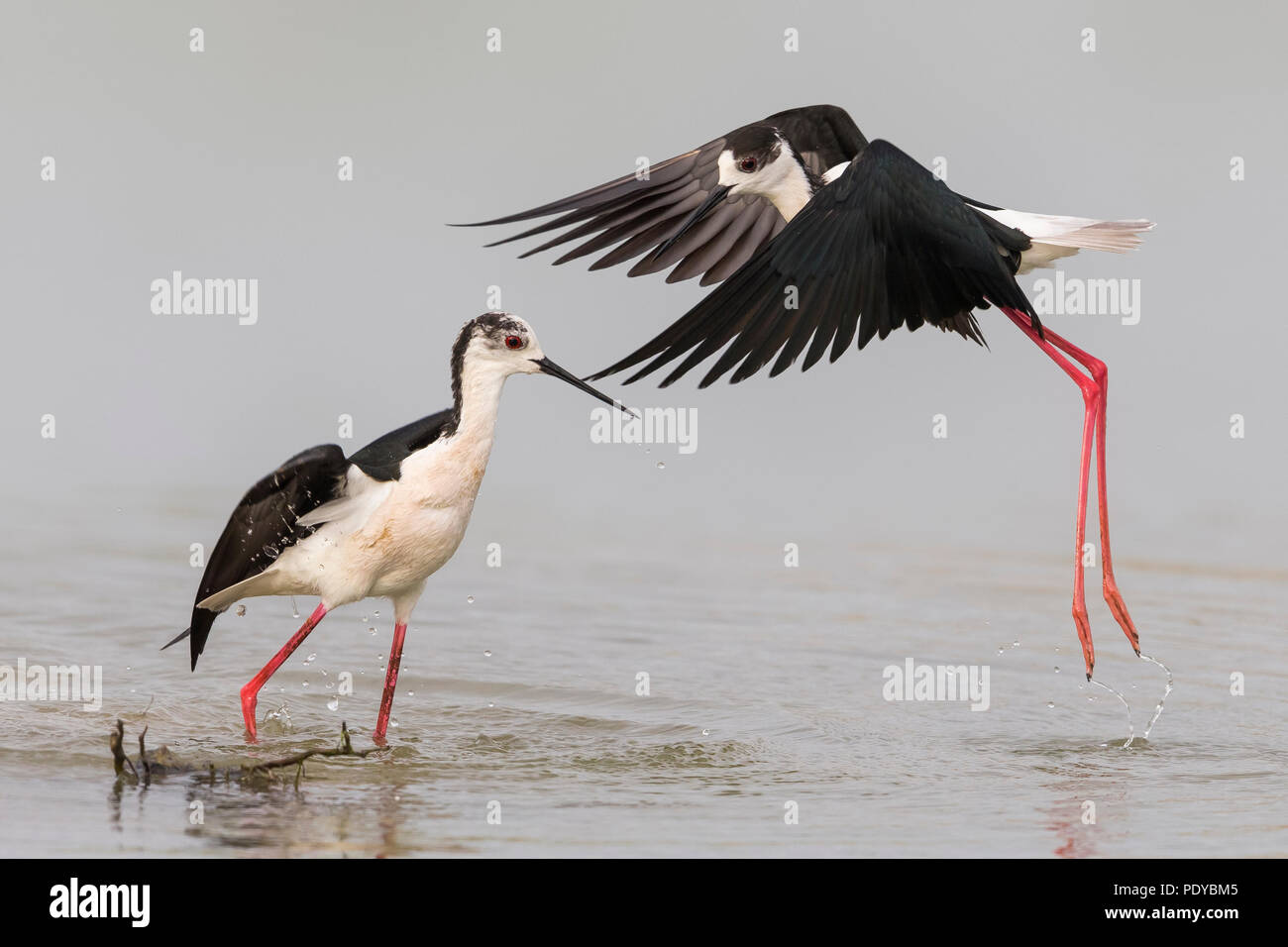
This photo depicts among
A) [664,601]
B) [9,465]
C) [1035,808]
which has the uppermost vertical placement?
[9,465]

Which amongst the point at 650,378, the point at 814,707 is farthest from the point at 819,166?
the point at 650,378

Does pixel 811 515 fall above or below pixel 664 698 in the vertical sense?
above

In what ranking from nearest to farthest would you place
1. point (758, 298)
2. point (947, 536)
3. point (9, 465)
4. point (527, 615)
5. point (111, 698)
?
point (758, 298)
point (111, 698)
point (527, 615)
point (947, 536)
point (9, 465)

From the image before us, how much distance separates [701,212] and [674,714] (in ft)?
8.05

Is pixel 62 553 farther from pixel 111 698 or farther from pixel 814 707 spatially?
pixel 814 707

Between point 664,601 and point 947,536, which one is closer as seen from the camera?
point 664,601

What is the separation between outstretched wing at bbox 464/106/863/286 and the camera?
31.9 feet

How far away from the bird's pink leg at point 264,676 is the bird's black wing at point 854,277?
2.30 m

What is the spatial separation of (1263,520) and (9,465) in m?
9.95

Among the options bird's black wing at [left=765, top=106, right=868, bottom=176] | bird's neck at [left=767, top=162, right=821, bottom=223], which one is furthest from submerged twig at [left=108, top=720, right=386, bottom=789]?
bird's black wing at [left=765, top=106, right=868, bottom=176]

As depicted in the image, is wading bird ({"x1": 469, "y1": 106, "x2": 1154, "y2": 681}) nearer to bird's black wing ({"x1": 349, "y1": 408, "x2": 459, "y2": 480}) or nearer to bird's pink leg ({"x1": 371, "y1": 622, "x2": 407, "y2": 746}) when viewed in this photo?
bird's black wing ({"x1": 349, "y1": 408, "x2": 459, "y2": 480})

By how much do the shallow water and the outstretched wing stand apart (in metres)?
2.22

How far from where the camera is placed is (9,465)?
1560 cm

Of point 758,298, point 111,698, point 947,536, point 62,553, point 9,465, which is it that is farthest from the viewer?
point 9,465
